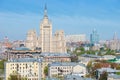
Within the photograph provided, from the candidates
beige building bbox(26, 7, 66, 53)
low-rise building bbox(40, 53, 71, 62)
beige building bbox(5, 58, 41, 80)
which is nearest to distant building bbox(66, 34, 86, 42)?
beige building bbox(26, 7, 66, 53)

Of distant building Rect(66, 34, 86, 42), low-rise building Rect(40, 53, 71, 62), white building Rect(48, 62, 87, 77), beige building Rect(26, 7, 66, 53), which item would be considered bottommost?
white building Rect(48, 62, 87, 77)

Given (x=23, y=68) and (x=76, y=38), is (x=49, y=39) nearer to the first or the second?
(x=23, y=68)

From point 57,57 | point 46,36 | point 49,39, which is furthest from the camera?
point 46,36

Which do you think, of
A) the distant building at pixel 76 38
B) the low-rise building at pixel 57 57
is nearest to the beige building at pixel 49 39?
the low-rise building at pixel 57 57

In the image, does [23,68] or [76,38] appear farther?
[76,38]

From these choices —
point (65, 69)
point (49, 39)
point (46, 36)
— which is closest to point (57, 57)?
point (49, 39)

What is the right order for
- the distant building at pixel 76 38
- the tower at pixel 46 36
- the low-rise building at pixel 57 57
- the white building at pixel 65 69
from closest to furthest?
the white building at pixel 65 69 < the low-rise building at pixel 57 57 < the tower at pixel 46 36 < the distant building at pixel 76 38

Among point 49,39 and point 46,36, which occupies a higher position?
point 46,36

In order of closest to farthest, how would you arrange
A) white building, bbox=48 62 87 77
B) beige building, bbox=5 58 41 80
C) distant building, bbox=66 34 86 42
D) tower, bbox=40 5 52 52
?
beige building, bbox=5 58 41 80, white building, bbox=48 62 87 77, tower, bbox=40 5 52 52, distant building, bbox=66 34 86 42

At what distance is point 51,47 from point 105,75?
55.5 ft

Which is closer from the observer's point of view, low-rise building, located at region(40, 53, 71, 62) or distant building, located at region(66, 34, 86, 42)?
low-rise building, located at region(40, 53, 71, 62)

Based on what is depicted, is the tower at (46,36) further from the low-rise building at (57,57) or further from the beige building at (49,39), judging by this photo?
the low-rise building at (57,57)

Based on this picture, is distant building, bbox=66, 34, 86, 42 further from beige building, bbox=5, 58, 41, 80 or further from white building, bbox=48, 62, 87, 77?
beige building, bbox=5, 58, 41, 80

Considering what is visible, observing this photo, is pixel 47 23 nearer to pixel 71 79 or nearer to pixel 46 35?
pixel 46 35
